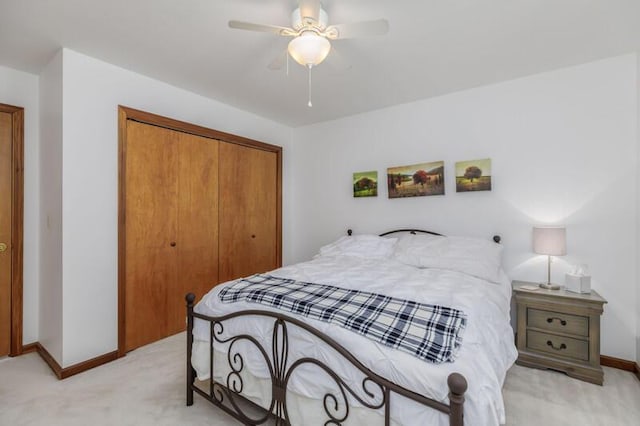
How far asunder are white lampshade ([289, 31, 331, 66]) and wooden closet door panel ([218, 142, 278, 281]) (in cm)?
202

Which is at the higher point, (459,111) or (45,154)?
(459,111)

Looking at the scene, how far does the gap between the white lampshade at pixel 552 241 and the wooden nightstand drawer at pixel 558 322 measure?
487 mm

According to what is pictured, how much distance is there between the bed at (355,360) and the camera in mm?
1123

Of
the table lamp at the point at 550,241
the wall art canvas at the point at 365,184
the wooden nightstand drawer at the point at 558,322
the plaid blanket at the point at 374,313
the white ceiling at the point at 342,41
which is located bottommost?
the wooden nightstand drawer at the point at 558,322

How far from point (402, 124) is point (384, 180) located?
0.70m

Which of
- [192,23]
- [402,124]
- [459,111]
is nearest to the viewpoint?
[192,23]

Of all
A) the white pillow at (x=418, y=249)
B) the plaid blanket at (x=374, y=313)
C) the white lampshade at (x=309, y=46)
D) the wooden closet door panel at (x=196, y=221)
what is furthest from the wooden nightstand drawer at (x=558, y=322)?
the wooden closet door panel at (x=196, y=221)

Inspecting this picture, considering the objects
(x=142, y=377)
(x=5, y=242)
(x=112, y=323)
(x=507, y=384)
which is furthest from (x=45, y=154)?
(x=507, y=384)

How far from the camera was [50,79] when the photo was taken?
257 cm

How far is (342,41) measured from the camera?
2.24m

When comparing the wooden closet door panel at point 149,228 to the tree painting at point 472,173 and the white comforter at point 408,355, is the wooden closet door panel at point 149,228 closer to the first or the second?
the white comforter at point 408,355

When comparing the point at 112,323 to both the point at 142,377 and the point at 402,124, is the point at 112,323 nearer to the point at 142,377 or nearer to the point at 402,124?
the point at 142,377

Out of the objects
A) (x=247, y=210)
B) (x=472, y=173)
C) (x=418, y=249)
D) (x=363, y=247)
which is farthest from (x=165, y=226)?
(x=472, y=173)

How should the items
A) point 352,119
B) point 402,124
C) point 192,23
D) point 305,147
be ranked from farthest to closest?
point 305,147 < point 352,119 < point 402,124 < point 192,23
